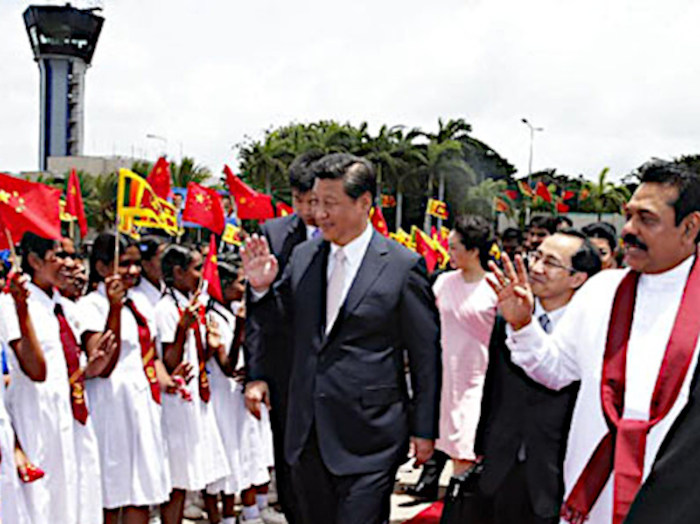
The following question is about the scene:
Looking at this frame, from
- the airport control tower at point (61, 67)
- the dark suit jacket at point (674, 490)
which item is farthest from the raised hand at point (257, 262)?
the airport control tower at point (61, 67)

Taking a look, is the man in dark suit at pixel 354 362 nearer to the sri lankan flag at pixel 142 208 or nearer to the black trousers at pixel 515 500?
the black trousers at pixel 515 500

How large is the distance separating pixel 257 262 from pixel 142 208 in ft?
7.08

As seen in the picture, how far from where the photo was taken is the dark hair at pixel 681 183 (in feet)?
10.3

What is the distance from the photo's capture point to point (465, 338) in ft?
19.6

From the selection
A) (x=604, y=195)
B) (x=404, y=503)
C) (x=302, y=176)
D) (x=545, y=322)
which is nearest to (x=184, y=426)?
(x=302, y=176)

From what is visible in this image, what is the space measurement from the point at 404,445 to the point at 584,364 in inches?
38.3

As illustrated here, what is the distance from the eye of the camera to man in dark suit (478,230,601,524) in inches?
158

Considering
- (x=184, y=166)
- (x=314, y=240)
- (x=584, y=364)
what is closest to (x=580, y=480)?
(x=584, y=364)

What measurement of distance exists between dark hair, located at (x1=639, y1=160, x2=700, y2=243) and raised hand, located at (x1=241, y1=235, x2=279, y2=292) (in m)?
1.72

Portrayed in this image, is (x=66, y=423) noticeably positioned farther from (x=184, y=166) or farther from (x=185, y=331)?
(x=184, y=166)

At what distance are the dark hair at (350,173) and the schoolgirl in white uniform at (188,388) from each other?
148 cm

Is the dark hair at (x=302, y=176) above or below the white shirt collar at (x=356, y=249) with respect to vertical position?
above

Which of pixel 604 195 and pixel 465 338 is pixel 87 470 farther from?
pixel 604 195

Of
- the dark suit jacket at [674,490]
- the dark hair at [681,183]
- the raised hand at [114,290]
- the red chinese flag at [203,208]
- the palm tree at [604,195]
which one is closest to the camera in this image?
the dark suit jacket at [674,490]
